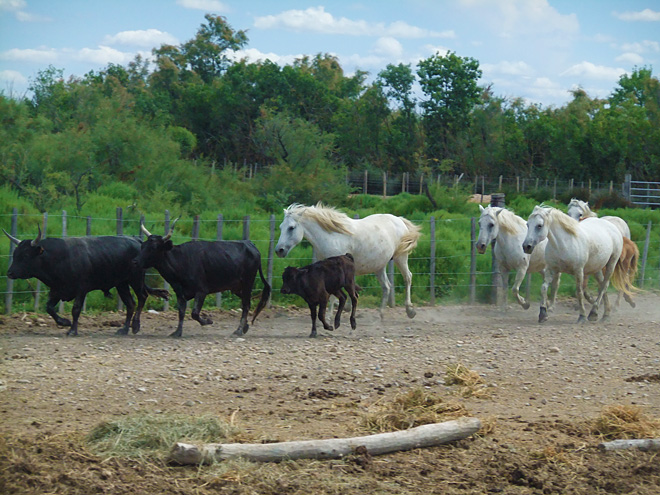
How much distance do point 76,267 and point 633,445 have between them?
7.35 m

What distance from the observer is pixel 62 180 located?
63.1 ft

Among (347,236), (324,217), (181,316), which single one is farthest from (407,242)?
(181,316)

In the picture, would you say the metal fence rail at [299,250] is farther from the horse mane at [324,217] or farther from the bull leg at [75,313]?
the bull leg at [75,313]

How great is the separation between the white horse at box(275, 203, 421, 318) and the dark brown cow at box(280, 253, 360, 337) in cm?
80

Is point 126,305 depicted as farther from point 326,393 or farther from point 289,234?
point 326,393

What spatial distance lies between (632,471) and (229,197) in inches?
727

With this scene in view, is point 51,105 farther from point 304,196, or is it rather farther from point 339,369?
point 339,369

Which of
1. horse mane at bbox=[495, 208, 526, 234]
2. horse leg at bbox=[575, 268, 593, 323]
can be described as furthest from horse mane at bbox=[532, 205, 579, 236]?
horse mane at bbox=[495, 208, 526, 234]

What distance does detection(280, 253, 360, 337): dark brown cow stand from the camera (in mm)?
10977

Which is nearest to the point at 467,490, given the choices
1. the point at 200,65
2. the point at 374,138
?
the point at 374,138

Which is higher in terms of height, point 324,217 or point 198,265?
point 324,217

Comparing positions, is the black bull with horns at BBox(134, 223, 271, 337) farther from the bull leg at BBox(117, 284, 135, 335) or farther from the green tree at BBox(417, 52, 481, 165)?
the green tree at BBox(417, 52, 481, 165)

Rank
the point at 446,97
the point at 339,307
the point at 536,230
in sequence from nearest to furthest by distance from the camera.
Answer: the point at 339,307
the point at 536,230
the point at 446,97

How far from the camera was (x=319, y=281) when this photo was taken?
10992 mm
